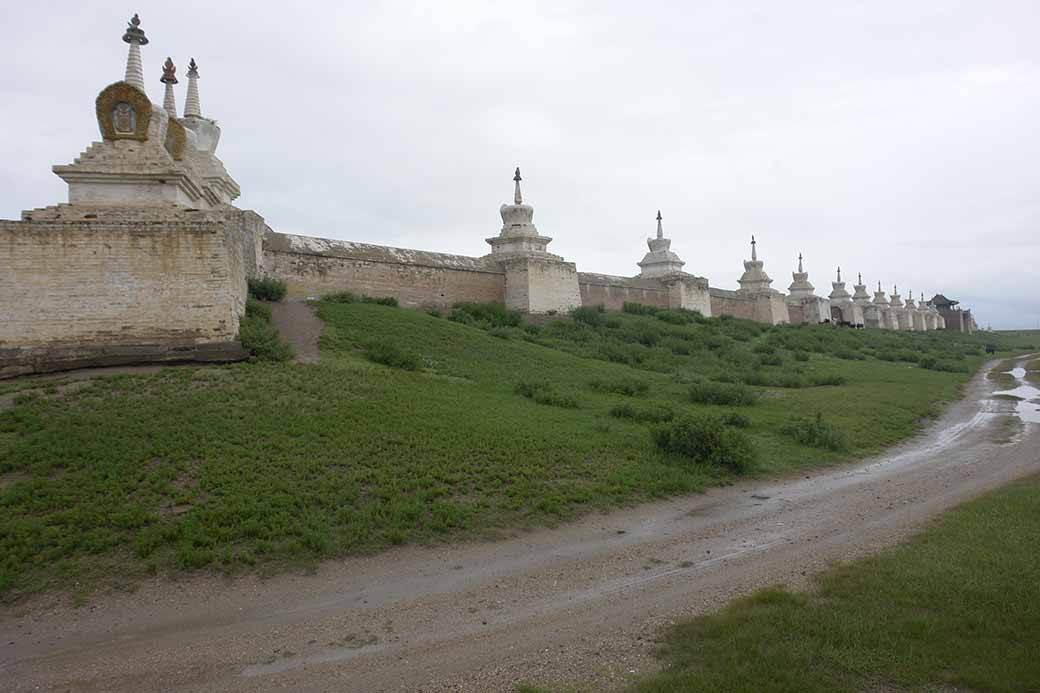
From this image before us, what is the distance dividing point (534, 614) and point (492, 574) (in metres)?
0.95


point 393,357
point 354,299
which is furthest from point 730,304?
point 393,357

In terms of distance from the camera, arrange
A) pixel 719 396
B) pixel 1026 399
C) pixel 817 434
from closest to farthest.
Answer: pixel 817 434
pixel 719 396
pixel 1026 399

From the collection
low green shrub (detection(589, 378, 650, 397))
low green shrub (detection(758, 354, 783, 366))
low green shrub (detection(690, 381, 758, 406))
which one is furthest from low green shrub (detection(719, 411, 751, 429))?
low green shrub (detection(758, 354, 783, 366))

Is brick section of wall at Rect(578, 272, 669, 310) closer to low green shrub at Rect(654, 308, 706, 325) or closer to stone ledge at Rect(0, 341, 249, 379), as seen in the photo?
low green shrub at Rect(654, 308, 706, 325)

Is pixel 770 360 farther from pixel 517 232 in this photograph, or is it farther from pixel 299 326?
pixel 299 326

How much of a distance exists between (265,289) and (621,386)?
10.1m

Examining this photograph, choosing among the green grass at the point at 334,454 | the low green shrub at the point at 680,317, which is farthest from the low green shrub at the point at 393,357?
the low green shrub at the point at 680,317

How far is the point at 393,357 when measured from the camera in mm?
14500

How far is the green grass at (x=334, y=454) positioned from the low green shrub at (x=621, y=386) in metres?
0.05

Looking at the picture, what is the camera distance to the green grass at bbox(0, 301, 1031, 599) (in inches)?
245

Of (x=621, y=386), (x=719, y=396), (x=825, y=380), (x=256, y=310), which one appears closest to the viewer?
(x=719, y=396)

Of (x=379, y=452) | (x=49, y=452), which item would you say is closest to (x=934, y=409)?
(x=379, y=452)

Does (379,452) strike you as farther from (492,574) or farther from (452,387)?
(452,387)

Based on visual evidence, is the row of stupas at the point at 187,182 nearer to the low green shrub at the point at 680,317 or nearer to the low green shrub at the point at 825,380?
the low green shrub at the point at 680,317
